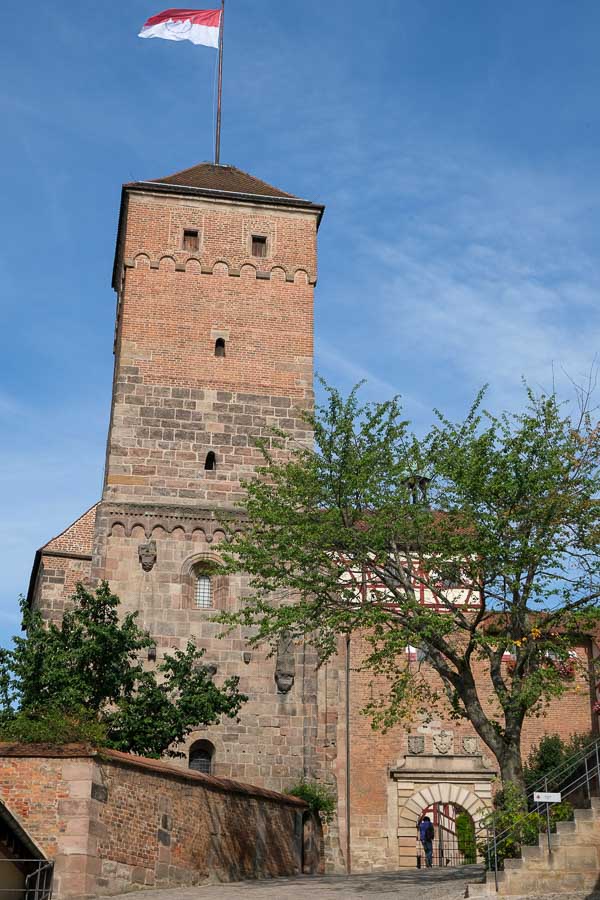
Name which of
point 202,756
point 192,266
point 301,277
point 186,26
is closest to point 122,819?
point 202,756

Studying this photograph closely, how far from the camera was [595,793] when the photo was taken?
18.7m

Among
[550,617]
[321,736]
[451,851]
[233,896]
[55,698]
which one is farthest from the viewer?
[451,851]

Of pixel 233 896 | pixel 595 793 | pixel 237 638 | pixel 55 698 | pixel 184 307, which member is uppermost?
pixel 184 307

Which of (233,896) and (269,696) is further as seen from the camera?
(269,696)

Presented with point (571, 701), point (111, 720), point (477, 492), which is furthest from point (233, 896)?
point (571, 701)

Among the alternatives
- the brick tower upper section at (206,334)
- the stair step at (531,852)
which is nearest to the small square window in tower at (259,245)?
the brick tower upper section at (206,334)

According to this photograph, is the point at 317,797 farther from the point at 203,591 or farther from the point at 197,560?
the point at 197,560

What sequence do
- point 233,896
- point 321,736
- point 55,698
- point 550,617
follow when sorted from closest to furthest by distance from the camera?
point 233,896 → point 550,617 → point 55,698 → point 321,736

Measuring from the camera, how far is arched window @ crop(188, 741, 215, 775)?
24883mm

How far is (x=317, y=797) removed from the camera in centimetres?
2459

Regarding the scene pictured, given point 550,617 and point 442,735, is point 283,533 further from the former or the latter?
point 442,735

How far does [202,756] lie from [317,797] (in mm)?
2490

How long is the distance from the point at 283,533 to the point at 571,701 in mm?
12464

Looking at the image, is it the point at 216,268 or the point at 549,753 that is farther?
the point at 216,268
